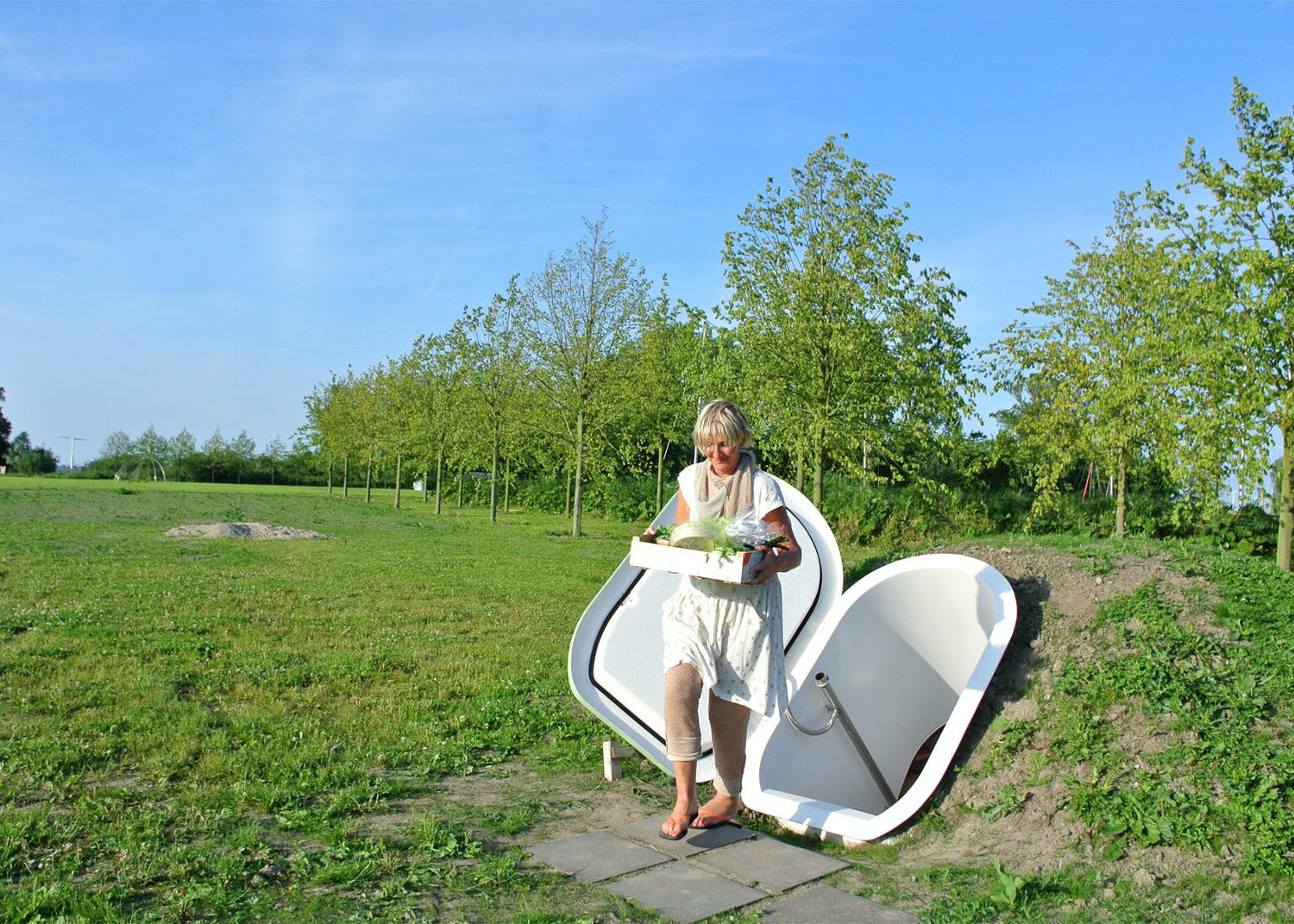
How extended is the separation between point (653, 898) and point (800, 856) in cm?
80

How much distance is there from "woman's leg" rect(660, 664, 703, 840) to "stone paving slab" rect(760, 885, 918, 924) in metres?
0.78

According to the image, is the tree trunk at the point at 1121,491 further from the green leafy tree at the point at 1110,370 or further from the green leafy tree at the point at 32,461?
the green leafy tree at the point at 32,461

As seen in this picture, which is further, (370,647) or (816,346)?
(816,346)

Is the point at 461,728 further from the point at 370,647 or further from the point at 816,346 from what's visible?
the point at 816,346

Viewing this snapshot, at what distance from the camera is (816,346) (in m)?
16.8

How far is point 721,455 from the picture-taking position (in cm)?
466

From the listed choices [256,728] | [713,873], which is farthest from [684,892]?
[256,728]

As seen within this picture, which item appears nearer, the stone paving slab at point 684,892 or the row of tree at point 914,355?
the stone paving slab at point 684,892

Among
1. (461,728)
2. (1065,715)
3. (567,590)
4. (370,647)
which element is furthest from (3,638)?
(1065,715)

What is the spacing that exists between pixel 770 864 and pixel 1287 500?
10.8 metres

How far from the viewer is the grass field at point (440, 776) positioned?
147 inches

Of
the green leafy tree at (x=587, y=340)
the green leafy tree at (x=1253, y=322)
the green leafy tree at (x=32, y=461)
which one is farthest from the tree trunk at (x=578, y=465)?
the green leafy tree at (x=32, y=461)

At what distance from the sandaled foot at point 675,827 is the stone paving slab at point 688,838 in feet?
0.07

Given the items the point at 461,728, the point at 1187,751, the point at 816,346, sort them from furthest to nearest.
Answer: the point at 816,346, the point at 461,728, the point at 1187,751
